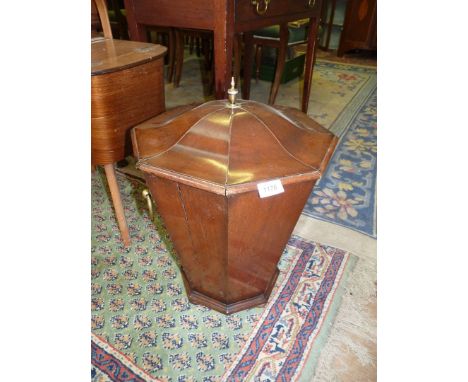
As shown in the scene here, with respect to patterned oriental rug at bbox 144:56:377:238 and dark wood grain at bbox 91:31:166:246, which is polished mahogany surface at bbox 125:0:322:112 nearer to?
dark wood grain at bbox 91:31:166:246

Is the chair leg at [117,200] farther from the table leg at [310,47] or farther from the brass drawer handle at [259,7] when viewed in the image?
the table leg at [310,47]

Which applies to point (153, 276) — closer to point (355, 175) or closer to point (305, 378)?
point (305, 378)

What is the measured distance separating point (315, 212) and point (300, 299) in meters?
0.54

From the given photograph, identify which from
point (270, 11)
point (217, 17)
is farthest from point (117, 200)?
point (270, 11)

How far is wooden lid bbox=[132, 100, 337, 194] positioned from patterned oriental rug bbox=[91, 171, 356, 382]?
586 millimetres

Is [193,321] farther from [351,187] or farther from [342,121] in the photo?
[342,121]

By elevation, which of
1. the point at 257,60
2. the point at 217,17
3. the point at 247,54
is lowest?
the point at 257,60

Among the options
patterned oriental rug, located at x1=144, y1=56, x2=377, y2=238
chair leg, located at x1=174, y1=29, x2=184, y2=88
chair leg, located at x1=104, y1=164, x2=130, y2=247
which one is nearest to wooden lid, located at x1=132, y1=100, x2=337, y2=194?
chair leg, located at x1=104, y1=164, x2=130, y2=247

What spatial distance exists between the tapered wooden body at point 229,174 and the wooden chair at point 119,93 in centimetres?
18

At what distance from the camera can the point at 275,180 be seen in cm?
78

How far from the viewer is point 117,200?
132cm

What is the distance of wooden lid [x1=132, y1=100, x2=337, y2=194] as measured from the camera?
79cm

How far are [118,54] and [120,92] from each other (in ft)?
0.65

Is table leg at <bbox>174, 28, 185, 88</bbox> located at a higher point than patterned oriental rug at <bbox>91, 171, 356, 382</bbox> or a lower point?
higher
